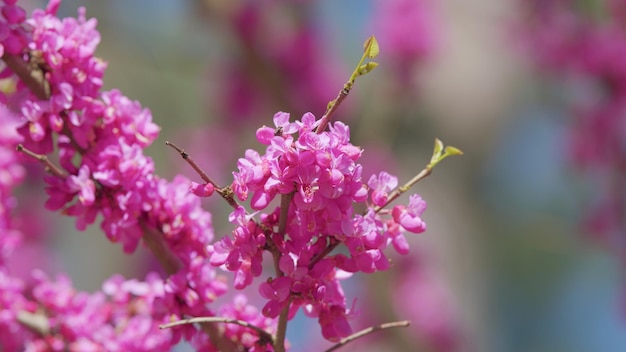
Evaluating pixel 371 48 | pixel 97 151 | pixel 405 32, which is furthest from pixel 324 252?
pixel 405 32

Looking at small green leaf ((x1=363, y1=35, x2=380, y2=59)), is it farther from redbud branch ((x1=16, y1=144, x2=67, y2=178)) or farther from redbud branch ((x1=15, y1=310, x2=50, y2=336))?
redbud branch ((x1=15, y1=310, x2=50, y2=336))

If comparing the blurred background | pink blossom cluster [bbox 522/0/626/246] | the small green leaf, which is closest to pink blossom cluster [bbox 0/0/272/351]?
the small green leaf

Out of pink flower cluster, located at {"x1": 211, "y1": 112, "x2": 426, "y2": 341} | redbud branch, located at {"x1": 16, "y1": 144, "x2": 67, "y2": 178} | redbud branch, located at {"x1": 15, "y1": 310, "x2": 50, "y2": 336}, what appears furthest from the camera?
redbud branch, located at {"x1": 15, "y1": 310, "x2": 50, "y2": 336}

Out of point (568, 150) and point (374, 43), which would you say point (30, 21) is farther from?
point (568, 150)

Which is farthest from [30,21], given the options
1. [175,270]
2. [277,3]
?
[277,3]

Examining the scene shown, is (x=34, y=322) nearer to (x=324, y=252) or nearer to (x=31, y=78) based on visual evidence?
(x=31, y=78)

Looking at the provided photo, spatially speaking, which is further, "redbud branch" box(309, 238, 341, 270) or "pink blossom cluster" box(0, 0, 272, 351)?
"pink blossom cluster" box(0, 0, 272, 351)

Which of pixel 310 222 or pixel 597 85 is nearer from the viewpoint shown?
pixel 310 222
